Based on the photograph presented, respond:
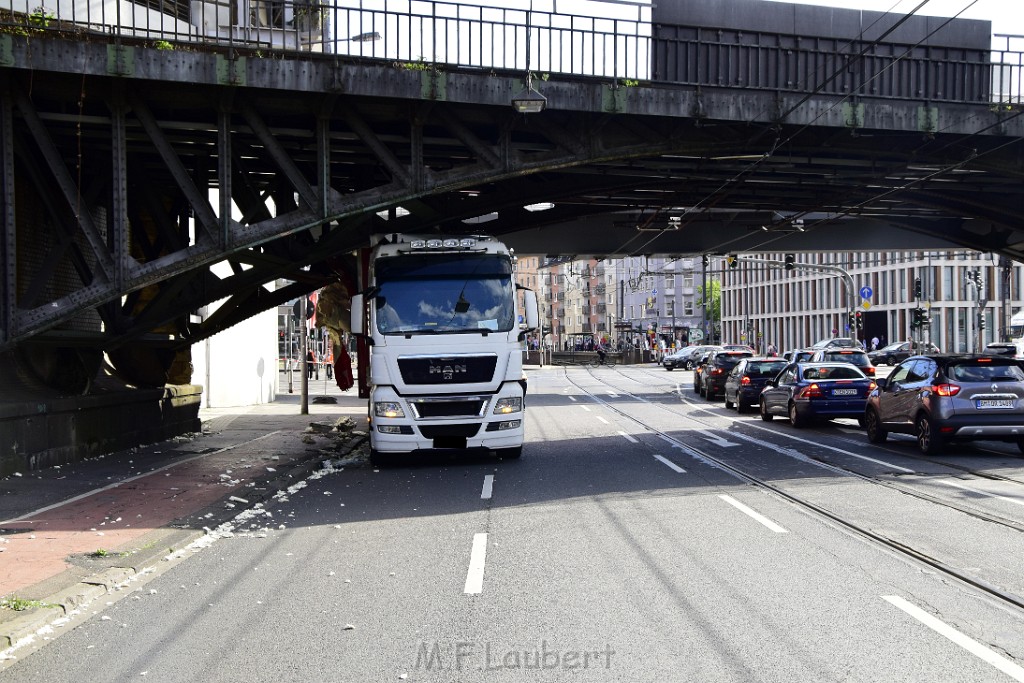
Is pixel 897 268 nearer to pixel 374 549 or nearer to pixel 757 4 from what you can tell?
pixel 757 4

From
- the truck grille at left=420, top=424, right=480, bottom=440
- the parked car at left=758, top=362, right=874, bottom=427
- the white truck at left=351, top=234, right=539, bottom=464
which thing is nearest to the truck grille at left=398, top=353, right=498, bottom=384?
the white truck at left=351, top=234, right=539, bottom=464

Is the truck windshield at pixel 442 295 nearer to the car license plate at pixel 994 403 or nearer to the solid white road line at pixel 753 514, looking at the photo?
the solid white road line at pixel 753 514

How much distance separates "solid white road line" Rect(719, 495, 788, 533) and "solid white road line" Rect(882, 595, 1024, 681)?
10.2 ft

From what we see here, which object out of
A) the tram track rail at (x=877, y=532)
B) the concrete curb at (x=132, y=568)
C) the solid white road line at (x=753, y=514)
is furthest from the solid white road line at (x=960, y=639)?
the concrete curb at (x=132, y=568)

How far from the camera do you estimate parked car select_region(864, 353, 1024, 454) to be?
17.1 metres

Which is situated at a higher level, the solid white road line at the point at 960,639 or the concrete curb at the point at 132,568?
the solid white road line at the point at 960,639

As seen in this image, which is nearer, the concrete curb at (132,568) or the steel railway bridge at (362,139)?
the concrete curb at (132,568)

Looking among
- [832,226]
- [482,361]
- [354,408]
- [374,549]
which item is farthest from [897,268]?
[374,549]

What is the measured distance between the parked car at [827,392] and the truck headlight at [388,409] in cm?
1189

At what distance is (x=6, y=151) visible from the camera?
1523 cm

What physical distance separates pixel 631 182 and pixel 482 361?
787cm

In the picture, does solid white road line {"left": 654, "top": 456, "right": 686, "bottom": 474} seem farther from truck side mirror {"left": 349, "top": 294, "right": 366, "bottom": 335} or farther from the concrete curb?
the concrete curb

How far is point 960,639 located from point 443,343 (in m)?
11.2

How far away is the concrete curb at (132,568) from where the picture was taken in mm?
6863
